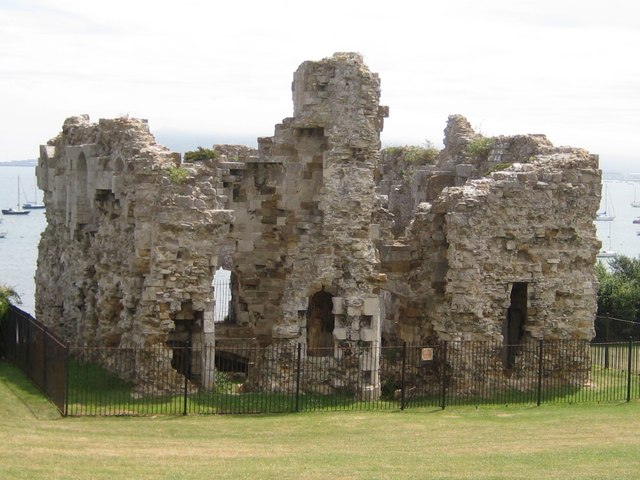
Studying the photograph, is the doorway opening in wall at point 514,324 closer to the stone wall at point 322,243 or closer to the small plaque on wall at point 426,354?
the stone wall at point 322,243

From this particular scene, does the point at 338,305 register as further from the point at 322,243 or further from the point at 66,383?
the point at 66,383

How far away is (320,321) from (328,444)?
7960mm

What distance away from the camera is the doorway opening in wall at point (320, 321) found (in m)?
30.9

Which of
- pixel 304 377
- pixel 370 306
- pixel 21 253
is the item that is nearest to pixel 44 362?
pixel 304 377

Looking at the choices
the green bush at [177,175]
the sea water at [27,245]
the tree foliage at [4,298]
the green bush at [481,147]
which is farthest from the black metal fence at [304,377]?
the sea water at [27,245]

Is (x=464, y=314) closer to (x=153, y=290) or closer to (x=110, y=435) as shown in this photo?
(x=153, y=290)

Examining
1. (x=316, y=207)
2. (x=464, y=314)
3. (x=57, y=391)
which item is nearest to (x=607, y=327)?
(x=464, y=314)

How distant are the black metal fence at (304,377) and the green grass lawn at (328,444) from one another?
0.69m

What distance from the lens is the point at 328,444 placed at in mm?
23266

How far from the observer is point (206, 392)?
2756cm

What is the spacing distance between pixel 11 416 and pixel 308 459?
20.7ft

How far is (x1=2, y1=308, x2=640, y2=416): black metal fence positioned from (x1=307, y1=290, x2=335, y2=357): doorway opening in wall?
137cm

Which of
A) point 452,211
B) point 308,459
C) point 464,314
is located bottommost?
point 308,459

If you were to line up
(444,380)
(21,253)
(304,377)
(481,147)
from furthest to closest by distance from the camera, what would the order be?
(21,253) → (481,147) → (304,377) → (444,380)
